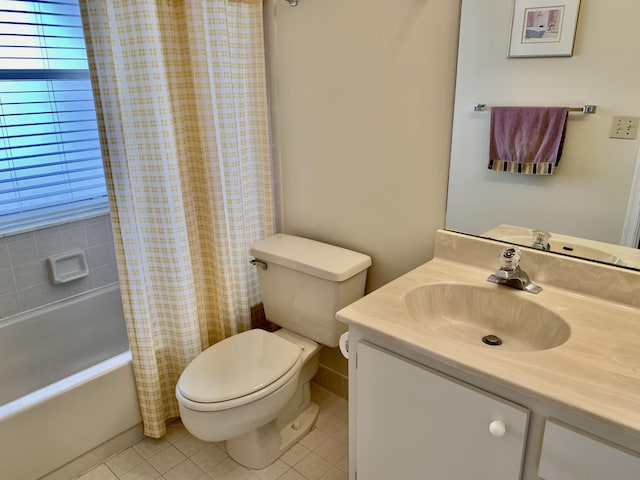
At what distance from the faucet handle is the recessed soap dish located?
208 centimetres

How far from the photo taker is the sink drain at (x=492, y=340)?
1.33 metres

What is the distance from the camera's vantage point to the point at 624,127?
3.93ft

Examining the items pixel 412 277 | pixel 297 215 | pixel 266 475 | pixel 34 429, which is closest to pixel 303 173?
pixel 297 215

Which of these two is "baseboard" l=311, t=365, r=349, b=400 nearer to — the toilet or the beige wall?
the toilet

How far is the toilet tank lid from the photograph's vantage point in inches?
68.1

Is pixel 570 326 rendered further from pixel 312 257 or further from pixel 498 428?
pixel 312 257

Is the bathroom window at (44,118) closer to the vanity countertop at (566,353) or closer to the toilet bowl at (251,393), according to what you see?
the toilet bowl at (251,393)

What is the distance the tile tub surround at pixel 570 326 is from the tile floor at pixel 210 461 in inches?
35.4

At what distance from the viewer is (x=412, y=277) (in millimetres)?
1469

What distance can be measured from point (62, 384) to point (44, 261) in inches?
33.8

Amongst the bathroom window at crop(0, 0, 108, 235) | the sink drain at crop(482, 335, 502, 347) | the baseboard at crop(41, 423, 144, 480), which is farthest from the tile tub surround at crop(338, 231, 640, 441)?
the bathroom window at crop(0, 0, 108, 235)

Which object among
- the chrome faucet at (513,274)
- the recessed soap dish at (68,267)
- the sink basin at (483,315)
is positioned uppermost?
the chrome faucet at (513,274)

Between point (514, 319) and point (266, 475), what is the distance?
1.14m

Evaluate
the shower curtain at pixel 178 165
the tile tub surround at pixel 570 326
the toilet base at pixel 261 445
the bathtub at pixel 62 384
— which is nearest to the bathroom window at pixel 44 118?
the bathtub at pixel 62 384
